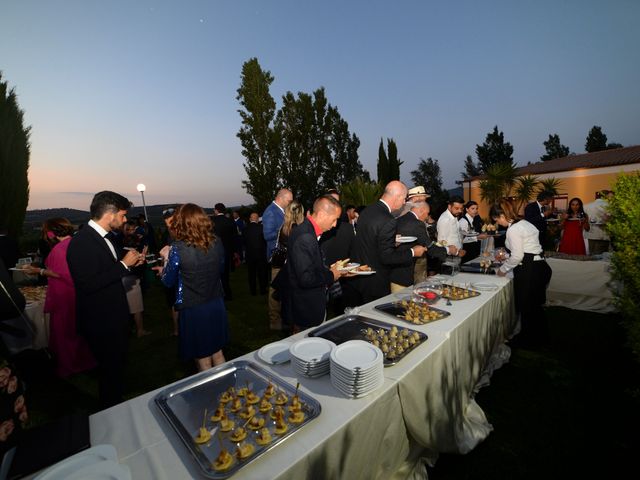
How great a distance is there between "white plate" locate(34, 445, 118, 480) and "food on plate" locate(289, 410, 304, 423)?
2.14 ft

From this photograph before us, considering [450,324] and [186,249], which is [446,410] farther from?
[186,249]

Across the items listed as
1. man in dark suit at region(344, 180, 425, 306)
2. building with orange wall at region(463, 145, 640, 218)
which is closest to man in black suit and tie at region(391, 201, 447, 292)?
man in dark suit at region(344, 180, 425, 306)

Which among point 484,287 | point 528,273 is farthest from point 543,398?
point 528,273

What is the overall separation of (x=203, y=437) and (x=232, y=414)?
0.60 feet

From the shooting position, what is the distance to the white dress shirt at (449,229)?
5285mm

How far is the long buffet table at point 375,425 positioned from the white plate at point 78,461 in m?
0.08

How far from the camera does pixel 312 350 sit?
1.77 metres

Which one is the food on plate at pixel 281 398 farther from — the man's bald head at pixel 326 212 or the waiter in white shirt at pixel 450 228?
the waiter in white shirt at pixel 450 228

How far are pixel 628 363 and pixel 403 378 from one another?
12.8 feet

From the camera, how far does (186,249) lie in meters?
2.39

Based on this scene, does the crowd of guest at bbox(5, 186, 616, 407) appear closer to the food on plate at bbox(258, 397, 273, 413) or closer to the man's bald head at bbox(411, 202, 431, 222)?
the man's bald head at bbox(411, 202, 431, 222)

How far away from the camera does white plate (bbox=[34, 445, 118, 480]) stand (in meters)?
0.98

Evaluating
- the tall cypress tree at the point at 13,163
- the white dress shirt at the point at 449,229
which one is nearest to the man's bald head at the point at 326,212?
the white dress shirt at the point at 449,229

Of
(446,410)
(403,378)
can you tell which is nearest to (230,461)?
(403,378)
